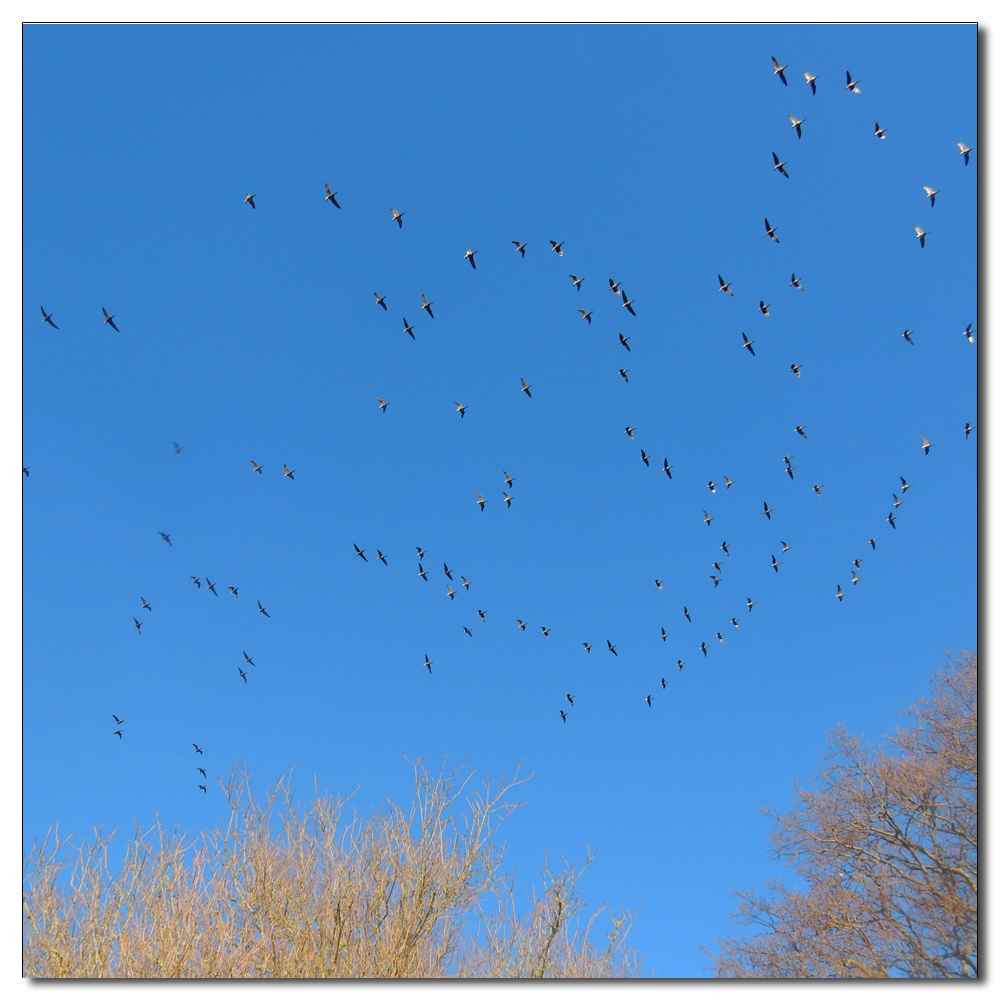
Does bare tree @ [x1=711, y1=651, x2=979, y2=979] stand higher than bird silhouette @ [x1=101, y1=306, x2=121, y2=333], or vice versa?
bird silhouette @ [x1=101, y1=306, x2=121, y2=333]

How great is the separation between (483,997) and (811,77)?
1025 centimetres

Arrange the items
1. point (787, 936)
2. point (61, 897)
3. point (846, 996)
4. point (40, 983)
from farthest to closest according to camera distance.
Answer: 1. point (787, 936)
2. point (61, 897)
3. point (40, 983)
4. point (846, 996)

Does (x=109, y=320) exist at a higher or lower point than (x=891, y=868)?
higher

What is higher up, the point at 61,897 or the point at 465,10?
the point at 465,10

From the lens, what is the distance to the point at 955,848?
7809mm

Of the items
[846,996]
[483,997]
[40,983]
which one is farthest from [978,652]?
[40,983]

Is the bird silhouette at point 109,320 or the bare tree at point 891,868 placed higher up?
the bird silhouette at point 109,320

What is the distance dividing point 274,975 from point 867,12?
12.5 metres

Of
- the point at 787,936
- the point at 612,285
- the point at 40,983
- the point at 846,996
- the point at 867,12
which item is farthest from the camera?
the point at 612,285

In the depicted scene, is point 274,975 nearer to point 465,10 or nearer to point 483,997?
point 483,997

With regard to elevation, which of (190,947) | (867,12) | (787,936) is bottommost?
(787,936)

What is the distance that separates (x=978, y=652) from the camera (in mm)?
6062
